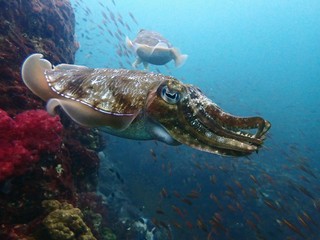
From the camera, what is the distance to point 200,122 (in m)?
2.90

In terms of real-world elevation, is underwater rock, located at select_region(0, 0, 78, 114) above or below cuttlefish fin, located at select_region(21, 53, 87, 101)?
below

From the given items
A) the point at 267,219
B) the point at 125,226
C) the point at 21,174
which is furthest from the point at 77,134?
the point at 267,219

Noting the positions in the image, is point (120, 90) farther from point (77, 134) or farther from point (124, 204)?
point (124, 204)

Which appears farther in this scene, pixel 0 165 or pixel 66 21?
pixel 66 21

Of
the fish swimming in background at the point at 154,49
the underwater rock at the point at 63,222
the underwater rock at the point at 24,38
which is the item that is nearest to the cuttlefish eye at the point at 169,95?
the underwater rock at the point at 63,222

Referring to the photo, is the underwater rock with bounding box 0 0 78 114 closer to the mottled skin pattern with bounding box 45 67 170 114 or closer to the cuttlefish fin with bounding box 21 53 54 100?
the cuttlefish fin with bounding box 21 53 54 100

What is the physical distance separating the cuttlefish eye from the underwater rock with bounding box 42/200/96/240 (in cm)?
194

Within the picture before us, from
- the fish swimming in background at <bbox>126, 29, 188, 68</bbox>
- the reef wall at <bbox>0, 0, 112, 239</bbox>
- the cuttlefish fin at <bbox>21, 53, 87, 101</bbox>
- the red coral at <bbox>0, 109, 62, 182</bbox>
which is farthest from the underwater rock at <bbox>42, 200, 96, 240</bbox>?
the fish swimming in background at <bbox>126, 29, 188, 68</bbox>

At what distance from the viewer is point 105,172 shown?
40.7ft

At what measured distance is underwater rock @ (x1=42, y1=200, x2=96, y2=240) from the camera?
3318 millimetres

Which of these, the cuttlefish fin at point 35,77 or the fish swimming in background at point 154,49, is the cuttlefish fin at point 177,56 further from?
the cuttlefish fin at point 35,77

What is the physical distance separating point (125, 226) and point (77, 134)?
5490mm

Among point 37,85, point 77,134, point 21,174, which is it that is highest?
point 37,85

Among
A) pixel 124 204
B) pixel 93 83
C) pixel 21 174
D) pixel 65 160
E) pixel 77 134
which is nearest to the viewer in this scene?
pixel 93 83
